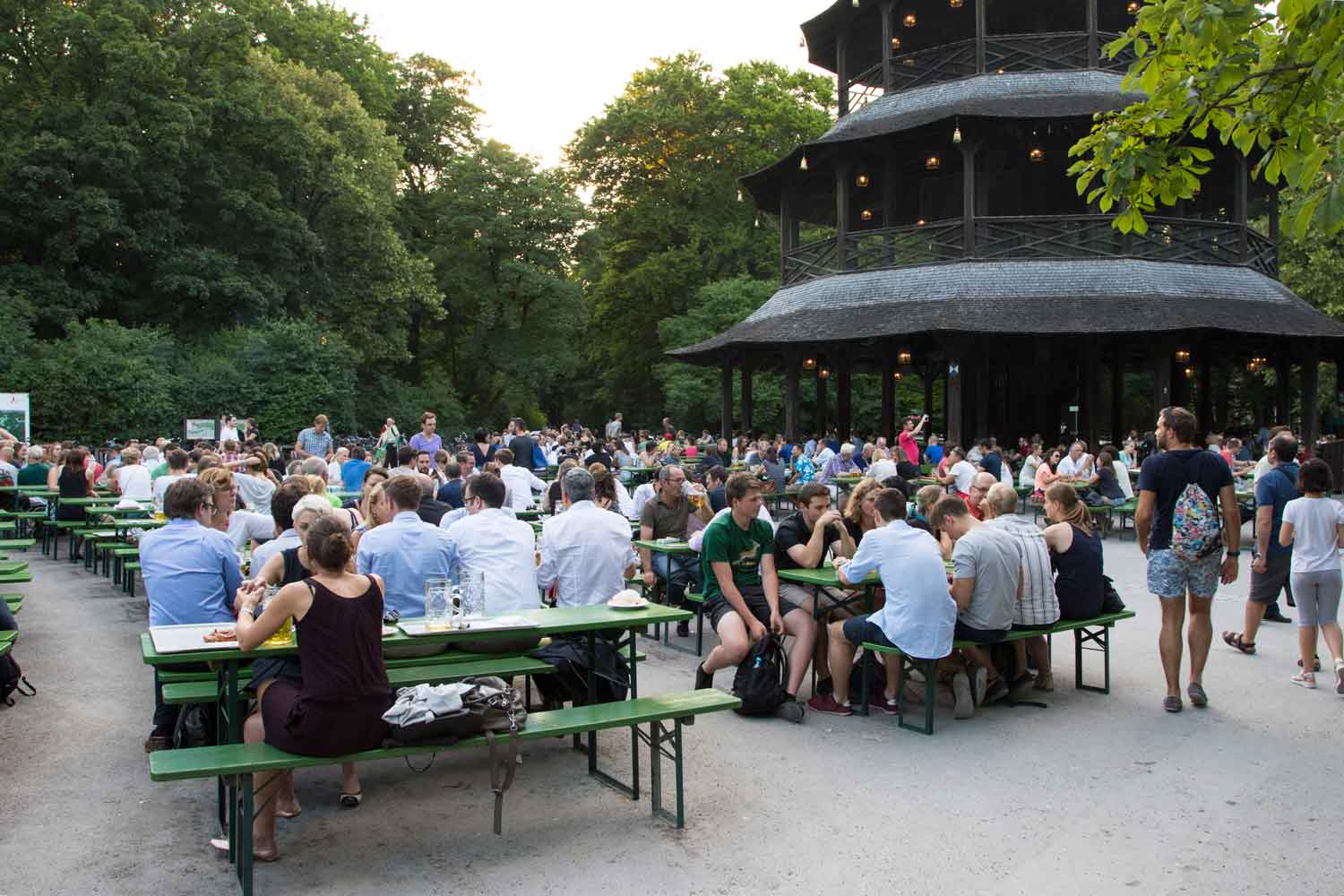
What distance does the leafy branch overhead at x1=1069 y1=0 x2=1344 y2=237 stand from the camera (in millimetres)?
4898

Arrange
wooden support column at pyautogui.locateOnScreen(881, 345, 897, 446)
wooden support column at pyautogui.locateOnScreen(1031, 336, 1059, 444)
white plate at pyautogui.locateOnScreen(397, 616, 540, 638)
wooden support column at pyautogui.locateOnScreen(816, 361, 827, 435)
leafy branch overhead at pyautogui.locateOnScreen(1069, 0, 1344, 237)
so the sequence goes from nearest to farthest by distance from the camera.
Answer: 1. leafy branch overhead at pyautogui.locateOnScreen(1069, 0, 1344, 237)
2. white plate at pyautogui.locateOnScreen(397, 616, 540, 638)
3. wooden support column at pyautogui.locateOnScreen(881, 345, 897, 446)
4. wooden support column at pyautogui.locateOnScreen(1031, 336, 1059, 444)
5. wooden support column at pyautogui.locateOnScreen(816, 361, 827, 435)

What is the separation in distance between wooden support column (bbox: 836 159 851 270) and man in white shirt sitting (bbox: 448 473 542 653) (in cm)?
2075

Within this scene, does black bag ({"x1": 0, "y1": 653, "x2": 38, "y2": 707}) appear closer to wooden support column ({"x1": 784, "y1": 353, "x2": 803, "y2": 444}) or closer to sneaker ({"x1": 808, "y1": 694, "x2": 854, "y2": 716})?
sneaker ({"x1": 808, "y1": 694, "x2": 854, "y2": 716})

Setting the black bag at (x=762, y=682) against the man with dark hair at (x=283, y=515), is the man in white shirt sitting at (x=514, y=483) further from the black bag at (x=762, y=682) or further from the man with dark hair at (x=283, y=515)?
the black bag at (x=762, y=682)

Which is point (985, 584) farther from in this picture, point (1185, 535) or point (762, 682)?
point (762, 682)

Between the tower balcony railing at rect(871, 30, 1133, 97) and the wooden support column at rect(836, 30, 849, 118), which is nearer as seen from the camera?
the tower balcony railing at rect(871, 30, 1133, 97)

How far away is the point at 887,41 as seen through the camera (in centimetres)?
2758

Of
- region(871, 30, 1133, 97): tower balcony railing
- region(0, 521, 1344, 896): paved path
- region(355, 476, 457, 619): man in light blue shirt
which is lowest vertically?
region(0, 521, 1344, 896): paved path

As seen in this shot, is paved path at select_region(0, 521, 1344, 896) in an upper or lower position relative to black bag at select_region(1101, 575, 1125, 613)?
lower

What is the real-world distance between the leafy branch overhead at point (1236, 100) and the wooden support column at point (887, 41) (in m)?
21.9

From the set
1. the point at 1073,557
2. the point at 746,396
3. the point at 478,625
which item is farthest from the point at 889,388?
the point at 478,625

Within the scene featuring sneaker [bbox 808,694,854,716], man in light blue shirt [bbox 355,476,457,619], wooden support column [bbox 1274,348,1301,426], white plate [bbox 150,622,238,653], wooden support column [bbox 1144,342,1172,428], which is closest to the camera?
white plate [bbox 150,622,238,653]

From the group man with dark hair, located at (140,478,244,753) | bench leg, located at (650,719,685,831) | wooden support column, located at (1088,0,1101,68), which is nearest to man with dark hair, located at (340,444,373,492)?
man with dark hair, located at (140,478,244,753)

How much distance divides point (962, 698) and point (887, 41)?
24.1m
